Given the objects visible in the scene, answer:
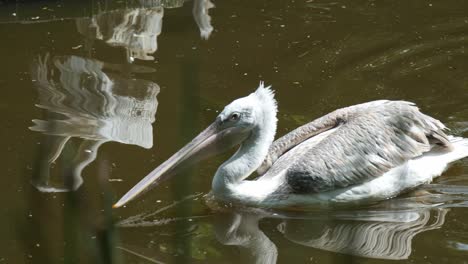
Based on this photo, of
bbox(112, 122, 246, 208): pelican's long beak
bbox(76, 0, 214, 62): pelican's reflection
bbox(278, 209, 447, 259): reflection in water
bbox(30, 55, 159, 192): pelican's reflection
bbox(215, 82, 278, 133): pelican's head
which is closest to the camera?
bbox(278, 209, 447, 259): reflection in water

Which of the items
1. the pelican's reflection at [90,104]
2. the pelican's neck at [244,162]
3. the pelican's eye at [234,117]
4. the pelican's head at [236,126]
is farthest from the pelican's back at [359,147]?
the pelican's reflection at [90,104]

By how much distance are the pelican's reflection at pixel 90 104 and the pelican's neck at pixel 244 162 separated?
97cm

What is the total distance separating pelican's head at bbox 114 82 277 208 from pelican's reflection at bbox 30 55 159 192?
87 centimetres

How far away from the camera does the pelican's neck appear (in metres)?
5.92

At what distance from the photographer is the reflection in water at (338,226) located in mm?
5523

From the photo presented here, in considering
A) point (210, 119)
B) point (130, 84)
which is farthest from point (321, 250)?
point (130, 84)

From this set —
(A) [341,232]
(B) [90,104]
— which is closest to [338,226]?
(A) [341,232]

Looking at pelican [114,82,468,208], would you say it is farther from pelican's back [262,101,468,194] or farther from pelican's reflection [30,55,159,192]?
pelican's reflection [30,55,159,192]

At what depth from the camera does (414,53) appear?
8305 mm

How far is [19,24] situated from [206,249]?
4.87 m

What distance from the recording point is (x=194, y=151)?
5.83 metres

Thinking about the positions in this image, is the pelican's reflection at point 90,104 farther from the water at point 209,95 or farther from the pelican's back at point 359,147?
the pelican's back at point 359,147

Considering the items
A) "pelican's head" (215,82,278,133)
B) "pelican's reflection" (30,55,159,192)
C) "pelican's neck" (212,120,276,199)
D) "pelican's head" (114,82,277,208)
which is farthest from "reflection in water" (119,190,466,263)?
"pelican's reflection" (30,55,159,192)

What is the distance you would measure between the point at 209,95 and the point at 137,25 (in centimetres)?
202
